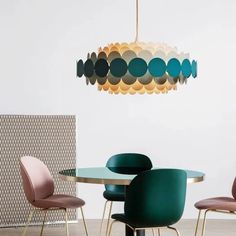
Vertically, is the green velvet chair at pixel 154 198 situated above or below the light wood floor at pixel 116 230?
above

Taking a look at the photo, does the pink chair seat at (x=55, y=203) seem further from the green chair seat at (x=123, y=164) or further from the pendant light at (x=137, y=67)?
the pendant light at (x=137, y=67)

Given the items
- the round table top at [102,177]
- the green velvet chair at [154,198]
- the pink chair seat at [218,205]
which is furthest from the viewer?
the pink chair seat at [218,205]

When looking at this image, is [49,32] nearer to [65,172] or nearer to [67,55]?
[67,55]

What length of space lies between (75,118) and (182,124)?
1286 millimetres

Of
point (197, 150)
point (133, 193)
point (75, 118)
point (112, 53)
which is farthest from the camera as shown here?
point (197, 150)

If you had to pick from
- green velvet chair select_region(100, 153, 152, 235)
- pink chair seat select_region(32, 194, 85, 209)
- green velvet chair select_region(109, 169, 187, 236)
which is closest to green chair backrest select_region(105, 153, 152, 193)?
green velvet chair select_region(100, 153, 152, 235)

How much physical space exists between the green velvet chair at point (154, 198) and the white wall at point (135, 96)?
113 inches

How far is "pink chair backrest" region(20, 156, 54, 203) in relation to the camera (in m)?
5.27

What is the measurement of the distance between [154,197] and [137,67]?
3.43ft

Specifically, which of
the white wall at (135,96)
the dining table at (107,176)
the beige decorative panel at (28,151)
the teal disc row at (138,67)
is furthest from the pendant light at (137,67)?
the white wall at (135,96)

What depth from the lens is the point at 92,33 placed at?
7.25 m

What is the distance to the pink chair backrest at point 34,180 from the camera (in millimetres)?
5273

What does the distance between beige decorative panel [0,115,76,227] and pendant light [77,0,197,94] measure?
200 cm

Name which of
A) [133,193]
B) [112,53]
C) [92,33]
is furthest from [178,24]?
[133,193]
